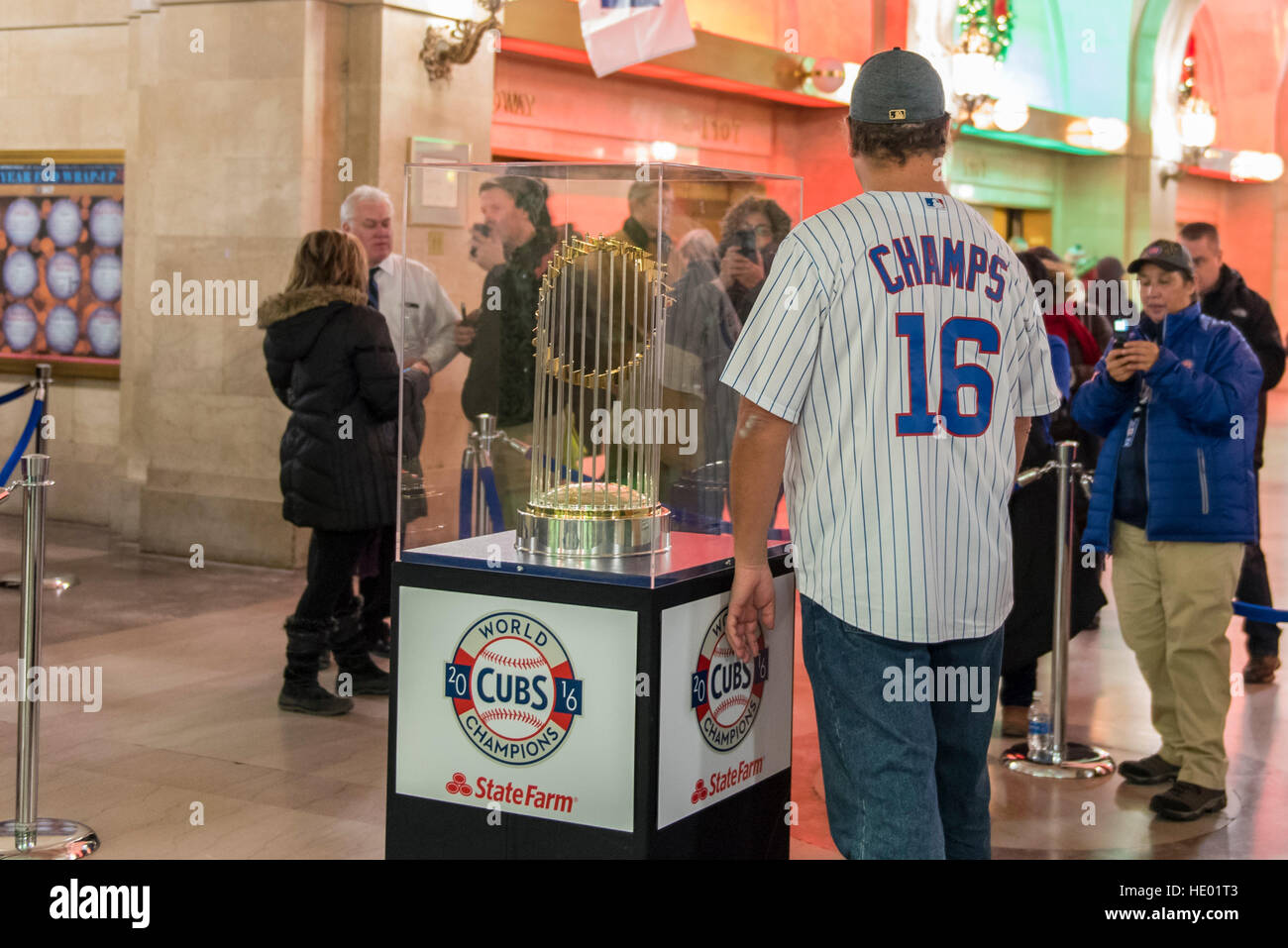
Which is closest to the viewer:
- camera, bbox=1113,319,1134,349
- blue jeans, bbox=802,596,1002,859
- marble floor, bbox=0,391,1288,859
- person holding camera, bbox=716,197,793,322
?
blue jeans, bbox=802,596,1002,859

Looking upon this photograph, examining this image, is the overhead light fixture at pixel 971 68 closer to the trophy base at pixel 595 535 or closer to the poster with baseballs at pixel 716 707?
the poster with baseballs at pixel 716 707

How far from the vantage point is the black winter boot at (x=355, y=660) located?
5934 millimetres

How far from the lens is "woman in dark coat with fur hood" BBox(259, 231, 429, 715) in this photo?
18.4 ft

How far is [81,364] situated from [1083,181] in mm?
15623

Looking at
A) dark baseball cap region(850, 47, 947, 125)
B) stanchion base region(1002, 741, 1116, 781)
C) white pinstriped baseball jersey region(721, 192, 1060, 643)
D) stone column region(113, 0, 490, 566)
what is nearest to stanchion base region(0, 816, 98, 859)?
white pinstriped baseball jersey region(721, 192, 1060, 643)

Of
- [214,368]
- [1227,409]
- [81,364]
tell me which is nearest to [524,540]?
[1227,409]

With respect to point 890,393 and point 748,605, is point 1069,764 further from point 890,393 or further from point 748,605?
point 890,393

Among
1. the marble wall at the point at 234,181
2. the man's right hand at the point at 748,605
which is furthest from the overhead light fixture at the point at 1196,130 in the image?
the man's right hand at the point at 748,605

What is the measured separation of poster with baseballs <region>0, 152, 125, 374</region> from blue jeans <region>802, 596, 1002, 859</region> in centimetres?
834

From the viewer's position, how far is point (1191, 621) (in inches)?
187

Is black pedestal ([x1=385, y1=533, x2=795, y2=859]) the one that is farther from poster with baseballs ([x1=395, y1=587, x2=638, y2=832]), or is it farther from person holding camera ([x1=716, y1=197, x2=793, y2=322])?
person holding camera ([x1=716, y1=197, x2=793, y2=322])

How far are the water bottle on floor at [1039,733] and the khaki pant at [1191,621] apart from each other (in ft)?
1.71

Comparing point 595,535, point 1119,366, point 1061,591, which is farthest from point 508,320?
point 1061,591

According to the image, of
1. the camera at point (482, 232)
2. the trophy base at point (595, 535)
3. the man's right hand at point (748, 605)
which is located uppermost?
the camera at point (482, 232)
